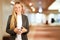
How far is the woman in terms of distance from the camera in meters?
1.90

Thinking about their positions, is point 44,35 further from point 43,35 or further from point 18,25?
point 18,25

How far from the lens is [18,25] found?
189 centimetres

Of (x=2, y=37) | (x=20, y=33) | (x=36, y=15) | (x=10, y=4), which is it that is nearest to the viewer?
(x=20, y=33)

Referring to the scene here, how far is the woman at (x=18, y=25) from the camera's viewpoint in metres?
1.90

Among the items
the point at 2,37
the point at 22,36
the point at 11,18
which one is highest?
the point at 11,18

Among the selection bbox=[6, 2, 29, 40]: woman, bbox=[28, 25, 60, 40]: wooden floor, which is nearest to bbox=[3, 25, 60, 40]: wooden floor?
bbox=[28, 25, 60, 40]: wooden floor

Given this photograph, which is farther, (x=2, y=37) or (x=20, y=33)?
(x=2, y=37)

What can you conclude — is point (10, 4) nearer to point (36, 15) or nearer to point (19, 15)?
point (19, 15)

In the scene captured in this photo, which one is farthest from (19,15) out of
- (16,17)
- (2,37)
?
(2,37)

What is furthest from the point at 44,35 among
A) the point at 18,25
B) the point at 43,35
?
the point at 18,25

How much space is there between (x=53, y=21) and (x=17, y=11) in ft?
89.2

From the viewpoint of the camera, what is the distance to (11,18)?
6.59ft

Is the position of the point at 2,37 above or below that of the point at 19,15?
below

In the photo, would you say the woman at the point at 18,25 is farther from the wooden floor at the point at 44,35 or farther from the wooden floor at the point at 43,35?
the wooden floor at the point at 44,35
